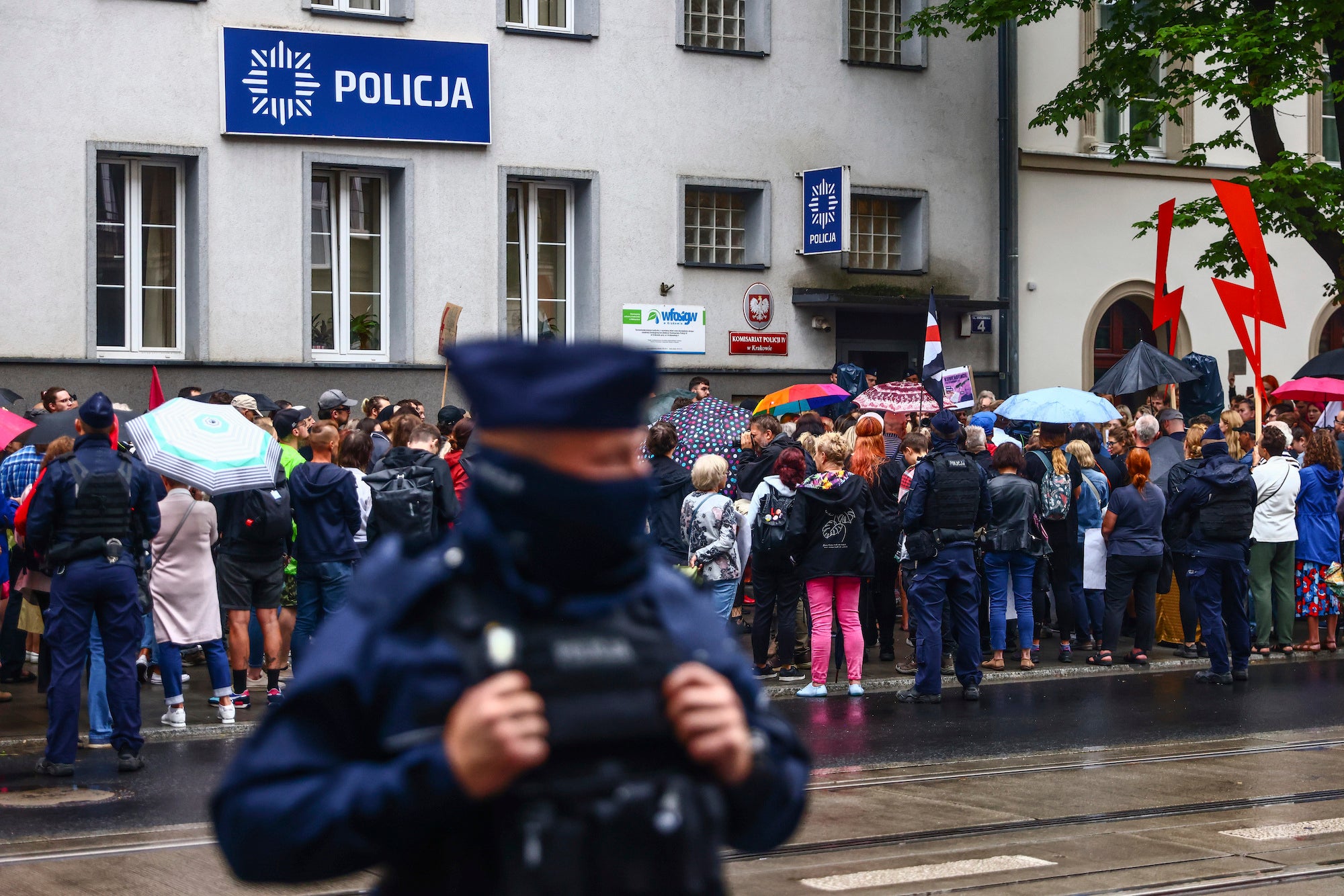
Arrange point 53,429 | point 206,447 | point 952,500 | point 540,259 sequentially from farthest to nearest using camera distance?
point 540,259 → point 952,500 → point 53,429 → point 206,447

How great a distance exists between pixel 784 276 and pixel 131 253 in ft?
27.8

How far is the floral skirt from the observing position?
49.3ft

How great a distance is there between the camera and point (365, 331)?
20969 millimetres

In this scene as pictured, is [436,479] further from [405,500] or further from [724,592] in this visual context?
[724,592]

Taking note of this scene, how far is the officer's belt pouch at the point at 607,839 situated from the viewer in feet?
6.79

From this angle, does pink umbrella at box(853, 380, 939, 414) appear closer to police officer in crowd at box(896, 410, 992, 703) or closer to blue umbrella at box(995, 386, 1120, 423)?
blue umbrella at box(995, 386, 1120, 423)

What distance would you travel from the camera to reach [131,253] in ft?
64.2

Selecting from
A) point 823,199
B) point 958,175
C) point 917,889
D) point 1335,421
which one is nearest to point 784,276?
point 823,199

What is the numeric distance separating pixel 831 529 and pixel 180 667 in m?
4.47

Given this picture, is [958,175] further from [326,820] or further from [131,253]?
[326,820]

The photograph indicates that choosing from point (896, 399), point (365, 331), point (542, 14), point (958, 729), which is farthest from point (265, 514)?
point (542, 14)

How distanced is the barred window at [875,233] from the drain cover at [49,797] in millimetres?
16717

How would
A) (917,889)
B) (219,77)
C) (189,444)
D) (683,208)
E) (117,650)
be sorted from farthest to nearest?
(683,208) → (219,77) → (189,444) → (117,650) → (917,889)

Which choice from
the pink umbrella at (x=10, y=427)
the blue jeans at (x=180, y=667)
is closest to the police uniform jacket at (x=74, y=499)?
the blue jeans at (x=180, y=667)
